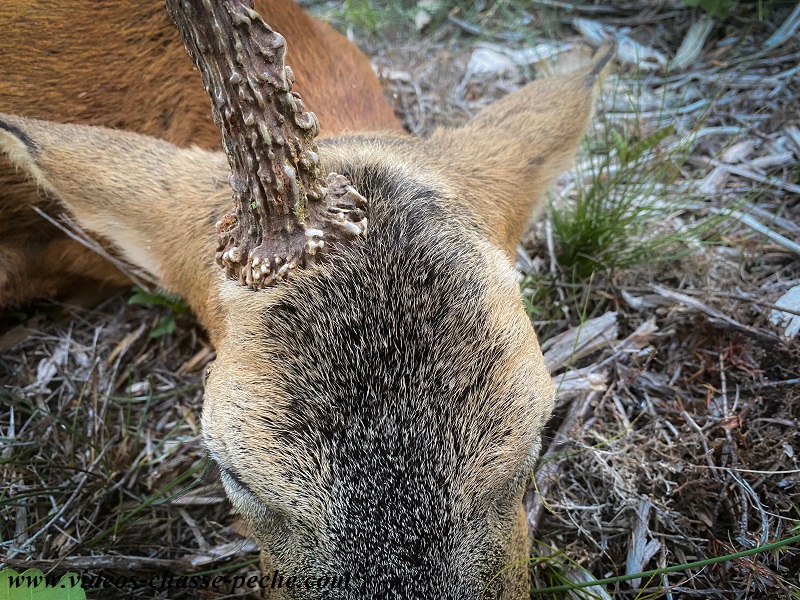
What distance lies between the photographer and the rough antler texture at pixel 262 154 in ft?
5.13

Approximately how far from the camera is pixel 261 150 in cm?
167

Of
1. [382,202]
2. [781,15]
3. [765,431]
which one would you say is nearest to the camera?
[382,202]

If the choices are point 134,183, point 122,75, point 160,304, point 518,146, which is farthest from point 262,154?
point 160,304

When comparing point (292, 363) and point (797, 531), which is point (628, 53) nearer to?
point (797, 531)

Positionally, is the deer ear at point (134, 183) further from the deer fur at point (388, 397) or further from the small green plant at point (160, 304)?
the small green plant at point (160, 304)

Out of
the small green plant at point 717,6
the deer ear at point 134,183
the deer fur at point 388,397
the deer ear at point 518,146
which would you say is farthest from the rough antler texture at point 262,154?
the small green plant at point 717,6

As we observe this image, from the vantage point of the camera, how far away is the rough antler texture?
156 centimetres

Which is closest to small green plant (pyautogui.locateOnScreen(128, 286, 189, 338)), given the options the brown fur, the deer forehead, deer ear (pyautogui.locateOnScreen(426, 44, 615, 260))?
the brown fur

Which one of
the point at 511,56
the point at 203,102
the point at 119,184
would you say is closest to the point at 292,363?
the point at 119,184

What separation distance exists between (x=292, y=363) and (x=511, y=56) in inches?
154

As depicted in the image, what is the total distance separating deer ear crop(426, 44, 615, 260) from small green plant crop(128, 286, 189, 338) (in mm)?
1660

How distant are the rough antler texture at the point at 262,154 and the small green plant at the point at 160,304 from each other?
5.11ft

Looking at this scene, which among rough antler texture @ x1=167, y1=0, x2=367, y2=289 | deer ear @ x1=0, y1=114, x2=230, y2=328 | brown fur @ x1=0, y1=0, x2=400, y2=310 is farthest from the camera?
brown fur @ x1=0, y1=0, x2=400, y2=310

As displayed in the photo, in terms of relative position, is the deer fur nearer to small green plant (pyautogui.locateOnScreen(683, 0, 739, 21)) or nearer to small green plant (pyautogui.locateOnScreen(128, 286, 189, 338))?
small green plant (pyautogui.locateOnScreen(128, 286, 189, 338))
